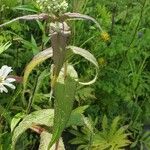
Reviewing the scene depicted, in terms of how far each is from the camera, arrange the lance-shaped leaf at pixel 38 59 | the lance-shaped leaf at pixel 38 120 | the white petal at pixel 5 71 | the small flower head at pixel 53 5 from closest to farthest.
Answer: the small flower head at pixel 53 5
the lance-shaped leaf at pixel 38 59
the lance-shaped leaf at pixel 38 120
the white petal at pixel 5 71

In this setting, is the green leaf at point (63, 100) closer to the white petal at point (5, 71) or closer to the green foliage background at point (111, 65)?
the white petal at point (5, 71)

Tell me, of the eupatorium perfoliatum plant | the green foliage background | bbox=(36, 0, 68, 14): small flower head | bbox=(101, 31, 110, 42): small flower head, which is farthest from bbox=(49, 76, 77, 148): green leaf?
bbox=(101, 31, 110, 42): small flower head

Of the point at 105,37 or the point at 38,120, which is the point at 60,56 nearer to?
the point at 38,120

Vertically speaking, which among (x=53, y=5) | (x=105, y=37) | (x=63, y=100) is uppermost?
(x=53, y=5)

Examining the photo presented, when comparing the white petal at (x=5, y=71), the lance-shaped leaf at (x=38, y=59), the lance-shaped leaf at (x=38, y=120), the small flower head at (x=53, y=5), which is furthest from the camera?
the white petal at (x=5, y=71)

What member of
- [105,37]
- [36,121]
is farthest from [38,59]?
[105,37]

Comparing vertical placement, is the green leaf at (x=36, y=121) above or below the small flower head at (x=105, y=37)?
above

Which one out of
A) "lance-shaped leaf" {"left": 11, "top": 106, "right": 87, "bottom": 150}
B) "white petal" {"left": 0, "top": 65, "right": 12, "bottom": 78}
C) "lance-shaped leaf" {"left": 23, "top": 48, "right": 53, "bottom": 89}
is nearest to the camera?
"lance-shaped leaf" {"left": 23, "top": 48, "right": 53, "bottom": 89}

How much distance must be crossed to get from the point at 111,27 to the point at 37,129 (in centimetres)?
83

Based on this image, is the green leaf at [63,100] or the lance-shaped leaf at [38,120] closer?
the green leaf at [63,100]

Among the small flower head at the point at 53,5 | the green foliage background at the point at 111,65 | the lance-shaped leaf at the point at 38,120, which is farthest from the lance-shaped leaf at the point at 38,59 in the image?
the green foliage background at the point at 111,65

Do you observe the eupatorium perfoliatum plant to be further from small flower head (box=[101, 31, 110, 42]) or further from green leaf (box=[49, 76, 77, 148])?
small flower head (box=[101, 31, 110, 42])

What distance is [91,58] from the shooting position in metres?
1.07

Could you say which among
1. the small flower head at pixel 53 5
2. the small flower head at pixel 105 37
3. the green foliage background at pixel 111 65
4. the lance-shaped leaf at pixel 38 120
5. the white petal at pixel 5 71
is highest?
the small flower head at pixel 53 5
